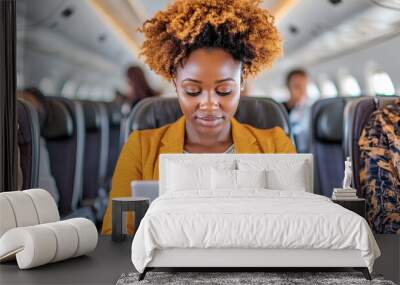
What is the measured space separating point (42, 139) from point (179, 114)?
4.81 feet

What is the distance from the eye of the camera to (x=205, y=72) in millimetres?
7113

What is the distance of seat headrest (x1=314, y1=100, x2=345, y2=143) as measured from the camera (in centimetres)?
728

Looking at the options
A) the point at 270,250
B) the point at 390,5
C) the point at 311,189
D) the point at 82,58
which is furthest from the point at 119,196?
the point at 390,5

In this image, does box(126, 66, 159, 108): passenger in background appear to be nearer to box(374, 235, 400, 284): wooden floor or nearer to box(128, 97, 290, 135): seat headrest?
box(128, 97, 290, 135): seat headrest

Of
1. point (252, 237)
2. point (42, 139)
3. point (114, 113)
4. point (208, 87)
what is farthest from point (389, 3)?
point (42, 139)

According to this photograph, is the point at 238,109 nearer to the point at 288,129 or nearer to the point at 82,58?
the point at 288,129

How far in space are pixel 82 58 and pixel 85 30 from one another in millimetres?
288

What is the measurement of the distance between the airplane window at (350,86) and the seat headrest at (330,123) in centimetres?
12

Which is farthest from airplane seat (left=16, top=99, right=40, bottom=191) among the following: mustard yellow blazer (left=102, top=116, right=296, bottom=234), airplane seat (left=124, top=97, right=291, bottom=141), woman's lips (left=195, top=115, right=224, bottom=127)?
woman's lips (left=195, top=115, right=224, bottom=127)

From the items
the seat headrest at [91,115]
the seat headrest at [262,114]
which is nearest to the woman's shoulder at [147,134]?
the seat headrest at [91,115]

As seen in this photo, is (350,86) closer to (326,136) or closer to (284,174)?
(326,136)

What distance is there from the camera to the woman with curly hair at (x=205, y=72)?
279 inches

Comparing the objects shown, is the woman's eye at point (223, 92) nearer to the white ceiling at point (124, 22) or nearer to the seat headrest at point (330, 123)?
the white ceiling at point (124, 22)

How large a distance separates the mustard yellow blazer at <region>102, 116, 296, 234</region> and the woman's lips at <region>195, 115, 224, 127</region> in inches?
5.7
